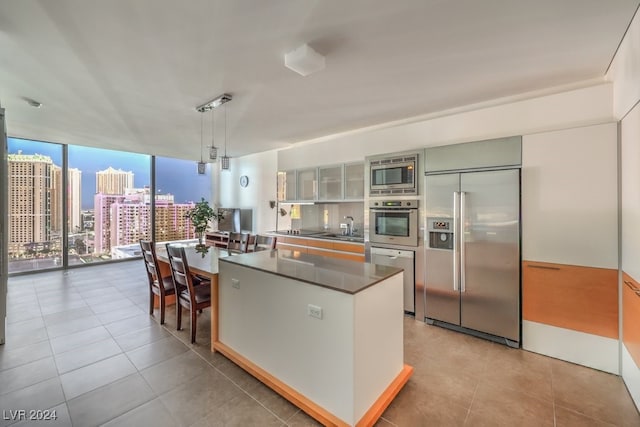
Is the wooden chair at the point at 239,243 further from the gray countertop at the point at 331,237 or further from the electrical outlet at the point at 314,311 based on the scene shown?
the electrical outlet at the point at 314,311

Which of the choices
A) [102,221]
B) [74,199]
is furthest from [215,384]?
[74,199]

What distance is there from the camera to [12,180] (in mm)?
4883

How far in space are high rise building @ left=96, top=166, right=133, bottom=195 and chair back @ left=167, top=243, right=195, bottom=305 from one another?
15.1 ft

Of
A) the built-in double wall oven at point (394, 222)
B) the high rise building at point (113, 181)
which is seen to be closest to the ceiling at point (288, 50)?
the built-in double wall oven at point (394, 222)

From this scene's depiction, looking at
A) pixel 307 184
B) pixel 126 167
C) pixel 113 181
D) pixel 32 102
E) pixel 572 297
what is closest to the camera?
pixel 572 297

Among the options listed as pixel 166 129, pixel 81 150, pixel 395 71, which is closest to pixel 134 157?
pixel 81 150

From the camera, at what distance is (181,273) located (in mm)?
2736

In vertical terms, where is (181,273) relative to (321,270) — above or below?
below

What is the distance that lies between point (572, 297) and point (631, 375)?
24.0 inches

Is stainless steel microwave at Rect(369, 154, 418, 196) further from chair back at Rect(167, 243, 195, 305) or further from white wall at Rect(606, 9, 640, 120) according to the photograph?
chair back at Rect(167, 243, 195, 305)

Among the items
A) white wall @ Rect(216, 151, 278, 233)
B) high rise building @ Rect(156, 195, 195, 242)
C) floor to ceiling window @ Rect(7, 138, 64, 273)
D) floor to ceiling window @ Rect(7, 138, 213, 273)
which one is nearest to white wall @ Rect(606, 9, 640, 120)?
white wall @ Rect(216, 151, 278, 233)

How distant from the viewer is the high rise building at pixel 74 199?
5.61 metres

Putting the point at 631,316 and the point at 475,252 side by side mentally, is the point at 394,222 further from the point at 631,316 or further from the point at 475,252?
the point at 631,316

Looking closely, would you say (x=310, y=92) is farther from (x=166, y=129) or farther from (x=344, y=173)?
(x=166, y=129)
